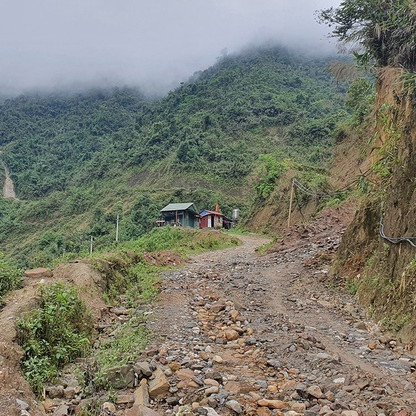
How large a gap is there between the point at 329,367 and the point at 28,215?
2745 inches

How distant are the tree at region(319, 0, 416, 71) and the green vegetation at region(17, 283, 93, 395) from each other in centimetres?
926

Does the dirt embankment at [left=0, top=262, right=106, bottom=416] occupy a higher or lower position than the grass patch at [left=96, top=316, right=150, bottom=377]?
higher

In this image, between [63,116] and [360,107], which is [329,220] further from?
[63,116]

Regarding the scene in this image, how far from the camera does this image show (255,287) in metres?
10.7

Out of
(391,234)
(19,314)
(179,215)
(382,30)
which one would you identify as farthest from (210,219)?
(19,314)

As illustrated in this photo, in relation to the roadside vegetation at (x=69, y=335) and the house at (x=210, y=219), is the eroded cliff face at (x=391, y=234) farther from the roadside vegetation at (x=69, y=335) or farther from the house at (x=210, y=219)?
the house at (x=210, y=219)

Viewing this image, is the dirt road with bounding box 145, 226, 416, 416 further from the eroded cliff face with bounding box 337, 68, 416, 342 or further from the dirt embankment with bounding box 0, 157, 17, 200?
the dirt embankment with bounding box 0, 157, 17, 200

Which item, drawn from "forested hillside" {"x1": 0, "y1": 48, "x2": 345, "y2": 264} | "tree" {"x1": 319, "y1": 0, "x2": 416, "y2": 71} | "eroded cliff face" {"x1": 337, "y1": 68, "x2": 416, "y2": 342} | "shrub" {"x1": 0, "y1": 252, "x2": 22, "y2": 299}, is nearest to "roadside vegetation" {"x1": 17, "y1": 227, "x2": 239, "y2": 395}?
"shrub" {"x1": 0, "y1": 252, "x2": 22, "y2": 299}

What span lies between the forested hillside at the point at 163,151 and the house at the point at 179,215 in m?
2.12

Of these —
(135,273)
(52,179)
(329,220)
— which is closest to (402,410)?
(135,273)

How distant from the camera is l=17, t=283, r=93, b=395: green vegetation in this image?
5.20m

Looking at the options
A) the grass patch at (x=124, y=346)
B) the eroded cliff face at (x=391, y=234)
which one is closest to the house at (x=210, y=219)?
the eroded cliff face at (x=391, y=234)

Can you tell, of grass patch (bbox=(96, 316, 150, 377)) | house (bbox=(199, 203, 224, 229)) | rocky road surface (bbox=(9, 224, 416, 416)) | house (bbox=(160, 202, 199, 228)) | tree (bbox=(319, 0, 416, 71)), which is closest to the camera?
rocky road surface (bbox=(9, 224, 416, 416))

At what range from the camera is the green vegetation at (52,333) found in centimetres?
520
